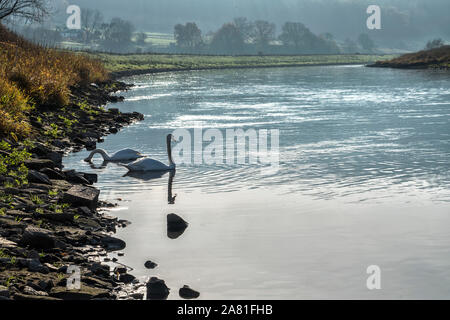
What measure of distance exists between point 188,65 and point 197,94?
7095 centimetres

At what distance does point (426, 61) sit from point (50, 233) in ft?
340

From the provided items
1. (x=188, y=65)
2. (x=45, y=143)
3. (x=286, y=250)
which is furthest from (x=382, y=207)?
(x=188, y=65)

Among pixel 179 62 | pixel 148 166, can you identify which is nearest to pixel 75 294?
pixel 148 166

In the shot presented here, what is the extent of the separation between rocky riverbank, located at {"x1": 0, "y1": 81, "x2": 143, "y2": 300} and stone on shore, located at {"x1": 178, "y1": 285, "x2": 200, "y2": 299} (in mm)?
556

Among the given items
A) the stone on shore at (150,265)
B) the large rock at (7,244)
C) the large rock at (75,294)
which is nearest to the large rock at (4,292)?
the large rock at (75,294)

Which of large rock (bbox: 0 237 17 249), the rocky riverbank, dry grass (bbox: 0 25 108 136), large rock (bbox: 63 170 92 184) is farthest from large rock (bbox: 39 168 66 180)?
large rock (bbox: 0 237 17 249)

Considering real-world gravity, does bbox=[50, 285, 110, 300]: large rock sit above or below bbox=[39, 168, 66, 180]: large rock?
below

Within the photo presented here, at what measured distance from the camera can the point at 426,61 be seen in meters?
106

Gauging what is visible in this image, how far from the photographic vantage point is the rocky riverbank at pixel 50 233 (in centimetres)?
854

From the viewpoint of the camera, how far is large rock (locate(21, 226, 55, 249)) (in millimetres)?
9859

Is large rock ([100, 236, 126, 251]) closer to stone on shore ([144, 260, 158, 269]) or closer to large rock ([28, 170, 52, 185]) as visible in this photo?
stone on shore ([144, 260, 158, 269])

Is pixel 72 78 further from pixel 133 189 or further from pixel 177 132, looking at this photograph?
pixel 133 189

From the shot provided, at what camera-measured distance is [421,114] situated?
3328 cm

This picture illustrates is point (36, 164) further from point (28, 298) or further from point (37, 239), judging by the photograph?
point (28, 298)
